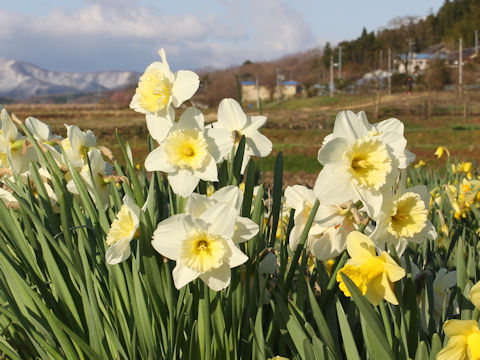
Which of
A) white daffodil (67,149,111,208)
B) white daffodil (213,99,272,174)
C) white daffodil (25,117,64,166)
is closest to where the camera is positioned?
white daffodil (213,99,272,174)

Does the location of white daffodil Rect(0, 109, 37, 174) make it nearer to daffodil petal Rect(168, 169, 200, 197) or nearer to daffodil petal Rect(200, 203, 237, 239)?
daffodil petal Rect(168, 169, 200, 197)

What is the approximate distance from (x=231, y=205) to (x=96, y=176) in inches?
22.7

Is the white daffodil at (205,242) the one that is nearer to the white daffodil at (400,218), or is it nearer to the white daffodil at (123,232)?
the white daffodil at (123,232)

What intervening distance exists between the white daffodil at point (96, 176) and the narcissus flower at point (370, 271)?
69cm

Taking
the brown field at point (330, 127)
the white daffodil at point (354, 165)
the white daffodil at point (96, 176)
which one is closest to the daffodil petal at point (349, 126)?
the white daffodil at point (354, 165)

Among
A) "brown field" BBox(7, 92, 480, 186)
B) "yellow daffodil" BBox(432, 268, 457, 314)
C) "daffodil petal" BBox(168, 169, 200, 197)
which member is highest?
"daffodil petal" BBox(168, 169, 200, 197)

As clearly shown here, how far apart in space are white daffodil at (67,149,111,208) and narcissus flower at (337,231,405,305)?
2.27 ft

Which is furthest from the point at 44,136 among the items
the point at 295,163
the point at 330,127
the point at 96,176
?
the point at 330,127

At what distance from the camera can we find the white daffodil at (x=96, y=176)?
3.92ft

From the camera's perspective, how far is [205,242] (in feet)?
2.61

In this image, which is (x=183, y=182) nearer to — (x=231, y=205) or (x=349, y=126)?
(x=231, y=205)

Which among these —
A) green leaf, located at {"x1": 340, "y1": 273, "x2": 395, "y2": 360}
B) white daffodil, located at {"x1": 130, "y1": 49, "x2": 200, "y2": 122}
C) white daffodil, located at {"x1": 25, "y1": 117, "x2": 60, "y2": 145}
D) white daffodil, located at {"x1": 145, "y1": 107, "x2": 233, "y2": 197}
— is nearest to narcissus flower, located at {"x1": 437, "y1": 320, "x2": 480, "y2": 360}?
green leaf, located at {"x1": 340, "y1": 273, "x2": 395, "y2": 360}

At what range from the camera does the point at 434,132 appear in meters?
17.8

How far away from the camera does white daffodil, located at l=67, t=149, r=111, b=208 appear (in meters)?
1.20
